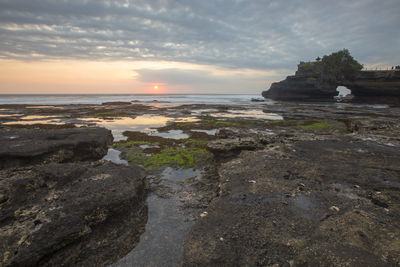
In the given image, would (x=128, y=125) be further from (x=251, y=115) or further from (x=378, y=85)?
(x=378, y=85)

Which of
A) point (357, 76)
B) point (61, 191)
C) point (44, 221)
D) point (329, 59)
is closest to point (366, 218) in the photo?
point (44, 221)

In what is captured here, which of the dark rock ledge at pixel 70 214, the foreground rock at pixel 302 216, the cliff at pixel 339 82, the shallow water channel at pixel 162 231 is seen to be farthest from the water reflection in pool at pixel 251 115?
the cliff at pixel 339 82

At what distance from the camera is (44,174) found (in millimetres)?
7152

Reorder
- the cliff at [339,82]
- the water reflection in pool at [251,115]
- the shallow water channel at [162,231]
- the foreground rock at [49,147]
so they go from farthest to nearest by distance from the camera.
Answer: the cliff at [339,82], the water reflection in pool at [251,115], the foreground rock at [49,147], the shallow water channel at [162,231]

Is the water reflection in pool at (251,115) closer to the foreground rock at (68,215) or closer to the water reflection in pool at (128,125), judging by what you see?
the water reflection in pool at (128,125)

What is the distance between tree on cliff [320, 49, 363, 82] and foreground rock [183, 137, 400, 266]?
8520 cm

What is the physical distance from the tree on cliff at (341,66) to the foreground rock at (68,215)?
308ft

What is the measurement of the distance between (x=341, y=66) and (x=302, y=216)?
93.4m

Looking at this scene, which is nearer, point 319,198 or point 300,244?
point 300,244

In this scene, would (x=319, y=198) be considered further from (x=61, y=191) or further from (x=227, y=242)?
(x=61, y=191)

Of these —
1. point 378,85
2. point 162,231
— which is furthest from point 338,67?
point 162,231

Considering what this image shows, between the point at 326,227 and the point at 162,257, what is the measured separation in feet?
14.3

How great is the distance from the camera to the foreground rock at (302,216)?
4.02 m

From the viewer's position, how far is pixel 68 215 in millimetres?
5441
